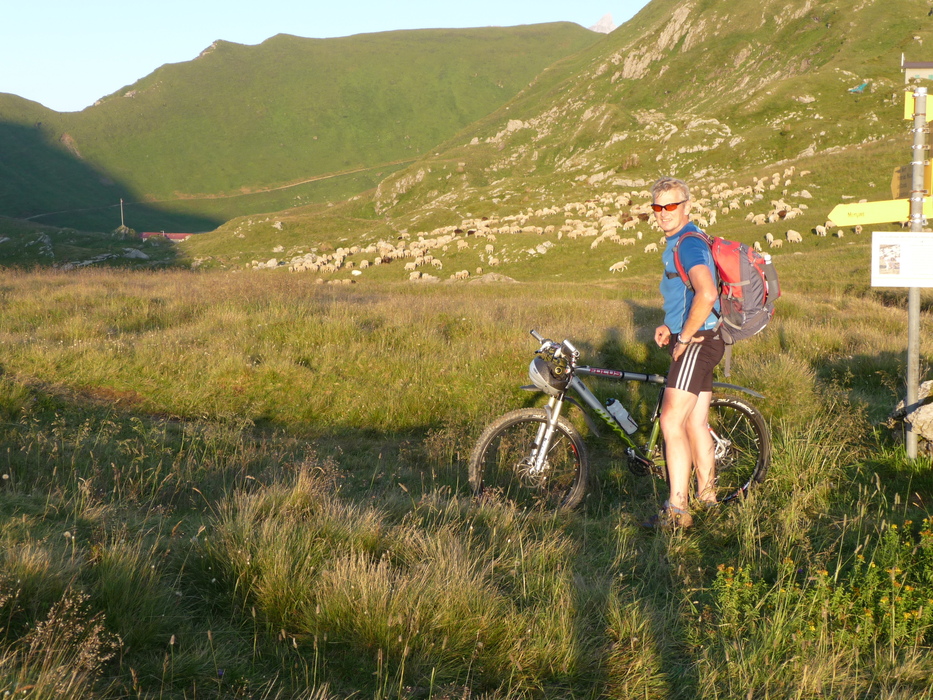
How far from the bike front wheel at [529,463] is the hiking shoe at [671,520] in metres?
0.66

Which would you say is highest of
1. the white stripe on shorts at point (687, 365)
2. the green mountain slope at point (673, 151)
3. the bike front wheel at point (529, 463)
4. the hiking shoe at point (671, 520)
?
the green mountain slope at point (673, 151)

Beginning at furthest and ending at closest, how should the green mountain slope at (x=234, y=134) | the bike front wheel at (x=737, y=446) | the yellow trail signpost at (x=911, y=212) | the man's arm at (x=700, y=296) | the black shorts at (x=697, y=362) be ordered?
the green mountain slope at (x=234, y=134), the bike front wheel at (x=737, y=446), the yellow trail signpost at (x=911, y=212), the black shorts at (x=697, y=362), the man's arm at (x=700, y=296)

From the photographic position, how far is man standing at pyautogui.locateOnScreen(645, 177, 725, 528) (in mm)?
4457

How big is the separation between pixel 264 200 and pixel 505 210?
105837 mm

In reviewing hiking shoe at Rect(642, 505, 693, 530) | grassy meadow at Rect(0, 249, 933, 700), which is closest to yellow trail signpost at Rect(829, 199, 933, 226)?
grassy meadow at Rect(0, 249, 933, 700)

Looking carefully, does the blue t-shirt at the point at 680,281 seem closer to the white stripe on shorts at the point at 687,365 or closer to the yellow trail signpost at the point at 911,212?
the white stripe on shorts at the point at 687,365

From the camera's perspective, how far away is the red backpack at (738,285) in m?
4.54

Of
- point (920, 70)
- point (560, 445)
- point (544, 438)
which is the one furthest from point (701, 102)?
point (544, 438)

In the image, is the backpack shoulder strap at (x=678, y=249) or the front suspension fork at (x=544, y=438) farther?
the front suspension fork at (x=544, y=438)

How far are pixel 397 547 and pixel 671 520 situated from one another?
2.10m

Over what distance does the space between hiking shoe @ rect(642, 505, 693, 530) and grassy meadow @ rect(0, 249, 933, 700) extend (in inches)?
3.2

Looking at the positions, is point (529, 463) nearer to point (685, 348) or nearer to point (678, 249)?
point (685, 348)

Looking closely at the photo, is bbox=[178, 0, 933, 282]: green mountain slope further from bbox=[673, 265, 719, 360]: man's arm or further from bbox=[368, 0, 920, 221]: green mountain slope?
bbox=[673, 265, 719, 360]: man's arm

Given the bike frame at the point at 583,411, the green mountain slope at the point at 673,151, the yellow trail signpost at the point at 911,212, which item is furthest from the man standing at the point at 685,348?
the green mountain slope at the point at 673,151
